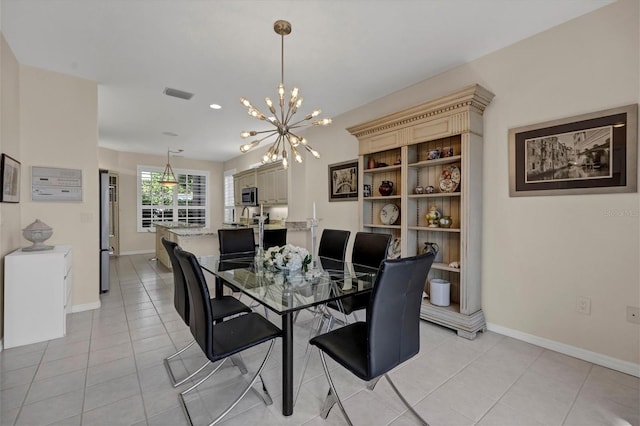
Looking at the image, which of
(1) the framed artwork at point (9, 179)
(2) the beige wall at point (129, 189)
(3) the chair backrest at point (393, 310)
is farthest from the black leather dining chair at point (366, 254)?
(2) the beige wall at point (129, 189)

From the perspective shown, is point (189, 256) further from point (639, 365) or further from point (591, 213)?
point (639, 365)

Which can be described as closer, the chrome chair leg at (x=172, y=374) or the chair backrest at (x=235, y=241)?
the chrome chair leg at (x=172, y=374)

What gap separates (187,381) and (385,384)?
1372 mm

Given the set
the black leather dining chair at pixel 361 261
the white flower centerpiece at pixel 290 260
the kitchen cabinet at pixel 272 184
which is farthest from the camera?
the kitchen cabinet at pixel 272 184

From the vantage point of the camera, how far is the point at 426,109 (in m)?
2.96

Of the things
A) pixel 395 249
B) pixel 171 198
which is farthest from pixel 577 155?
pixel 171 198

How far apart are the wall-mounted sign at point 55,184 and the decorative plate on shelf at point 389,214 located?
368 cm

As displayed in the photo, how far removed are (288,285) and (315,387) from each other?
704 millimetres

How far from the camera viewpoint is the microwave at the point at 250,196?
682 cm

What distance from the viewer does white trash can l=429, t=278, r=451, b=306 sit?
117 inches

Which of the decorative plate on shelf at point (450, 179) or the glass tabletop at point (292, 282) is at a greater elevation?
the decorative plate on shelf at point (450, 179)

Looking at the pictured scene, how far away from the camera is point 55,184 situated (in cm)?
317

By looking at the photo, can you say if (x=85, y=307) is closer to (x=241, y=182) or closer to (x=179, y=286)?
(x=179, y=286)

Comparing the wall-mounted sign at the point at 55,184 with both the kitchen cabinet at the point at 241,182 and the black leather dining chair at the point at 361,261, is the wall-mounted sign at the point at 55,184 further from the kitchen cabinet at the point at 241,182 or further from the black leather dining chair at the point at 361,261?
the kitchen cabinet at the point at 241,182
